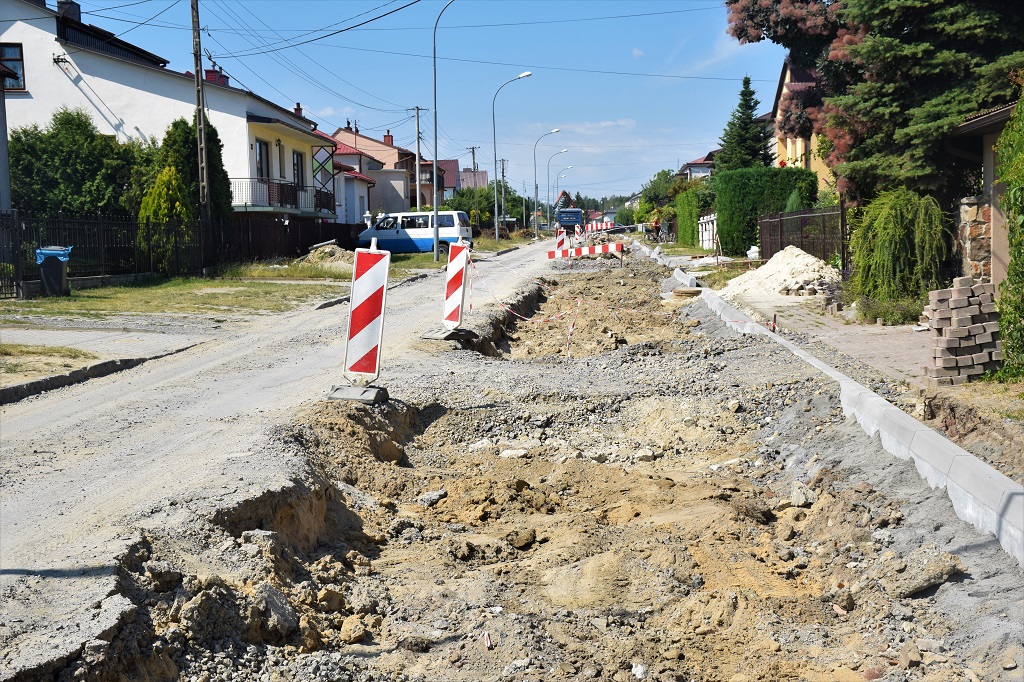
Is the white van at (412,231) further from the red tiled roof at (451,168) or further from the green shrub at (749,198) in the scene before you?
the red tiled roof at (451,168)

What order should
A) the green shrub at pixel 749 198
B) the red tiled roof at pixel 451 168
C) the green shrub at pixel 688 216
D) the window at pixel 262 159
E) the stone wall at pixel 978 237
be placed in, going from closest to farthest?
the stone wall at pixel 978 237 < the green shrub at pixel 749 198 < the window at pixel 262 159 < the green shrub at pixel 688 216 < the red tiled roof at pixel 451 168

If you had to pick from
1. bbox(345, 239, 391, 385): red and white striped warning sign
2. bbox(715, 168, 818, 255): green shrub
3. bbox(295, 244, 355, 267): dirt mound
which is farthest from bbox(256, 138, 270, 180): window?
bbox(345, 239, 391, 385): red and white striped warning sign

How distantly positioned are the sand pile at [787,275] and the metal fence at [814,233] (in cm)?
42

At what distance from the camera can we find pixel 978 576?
453 centimetres

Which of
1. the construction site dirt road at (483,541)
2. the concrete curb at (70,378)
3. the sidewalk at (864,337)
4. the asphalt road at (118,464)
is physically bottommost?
the construction site dirt road at (483,541)

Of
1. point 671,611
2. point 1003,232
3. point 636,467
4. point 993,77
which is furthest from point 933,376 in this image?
point 993,77

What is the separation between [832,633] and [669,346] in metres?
9.27

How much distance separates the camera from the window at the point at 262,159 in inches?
1578

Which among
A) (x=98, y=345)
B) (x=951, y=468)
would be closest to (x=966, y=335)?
(x=951, y=468)

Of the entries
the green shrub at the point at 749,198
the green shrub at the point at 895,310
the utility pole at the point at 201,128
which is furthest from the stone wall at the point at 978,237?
the utility pole at the point at 201,128

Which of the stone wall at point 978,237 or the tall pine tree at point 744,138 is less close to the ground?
the tall pine tree at point 744,138

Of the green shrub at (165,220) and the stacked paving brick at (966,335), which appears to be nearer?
the stacked paving brick at (966,335)

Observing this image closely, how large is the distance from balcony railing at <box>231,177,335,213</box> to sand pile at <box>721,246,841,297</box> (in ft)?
68.4

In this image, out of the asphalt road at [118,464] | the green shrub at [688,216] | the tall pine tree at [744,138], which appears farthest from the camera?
the tall pine tree at [744,138]
